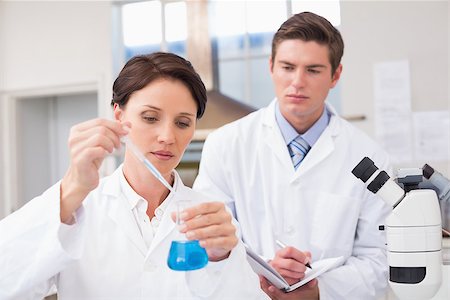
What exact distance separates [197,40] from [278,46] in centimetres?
197

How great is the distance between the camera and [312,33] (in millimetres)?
1665

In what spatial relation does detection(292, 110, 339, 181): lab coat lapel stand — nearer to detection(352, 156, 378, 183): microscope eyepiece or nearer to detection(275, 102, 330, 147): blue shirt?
detection(275, 102, 330, 147): blue shirt

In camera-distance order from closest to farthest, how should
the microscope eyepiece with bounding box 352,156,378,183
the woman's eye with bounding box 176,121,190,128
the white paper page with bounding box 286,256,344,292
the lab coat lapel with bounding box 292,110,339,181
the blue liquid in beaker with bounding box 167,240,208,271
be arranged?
1. the blue liquid in beaker with bounding box 167,240,208,271
2. the microscope eyepiece with bounding box 352,156,378,183
3. the woman's eye with bounding box 176,121,190,128
4. the white paper page with bounding box 286,256,344,292
5. the lab coat lapel with bounding box 292,110,339,181

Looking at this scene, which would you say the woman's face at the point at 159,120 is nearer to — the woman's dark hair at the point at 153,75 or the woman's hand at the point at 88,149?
the woman's dark hair at the point at 153,75

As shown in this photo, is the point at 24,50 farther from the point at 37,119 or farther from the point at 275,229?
the point at 275,229

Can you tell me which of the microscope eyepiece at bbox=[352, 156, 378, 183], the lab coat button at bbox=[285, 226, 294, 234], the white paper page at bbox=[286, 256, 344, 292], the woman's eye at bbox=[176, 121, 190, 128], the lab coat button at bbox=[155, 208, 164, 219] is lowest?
the white paper page at bbox=[286, 256, 344, 292]

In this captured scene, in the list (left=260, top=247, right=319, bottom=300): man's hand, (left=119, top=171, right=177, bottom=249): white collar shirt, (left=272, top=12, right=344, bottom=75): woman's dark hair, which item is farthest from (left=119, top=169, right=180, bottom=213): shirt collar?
(left=272, top=12, right=344, bottom=75): woman's dark hair

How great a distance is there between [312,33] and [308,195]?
0.54m

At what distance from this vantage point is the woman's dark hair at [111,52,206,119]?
1.16m

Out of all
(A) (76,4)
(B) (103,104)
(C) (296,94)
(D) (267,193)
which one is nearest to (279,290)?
(D) (267,193)

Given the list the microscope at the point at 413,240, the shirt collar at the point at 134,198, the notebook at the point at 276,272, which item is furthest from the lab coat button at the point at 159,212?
the microscope at the point at 413,240

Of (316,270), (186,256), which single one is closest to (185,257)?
(186,256)

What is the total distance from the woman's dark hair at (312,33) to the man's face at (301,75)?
17 millimetres

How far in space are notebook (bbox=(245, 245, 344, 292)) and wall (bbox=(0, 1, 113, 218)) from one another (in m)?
3.03
